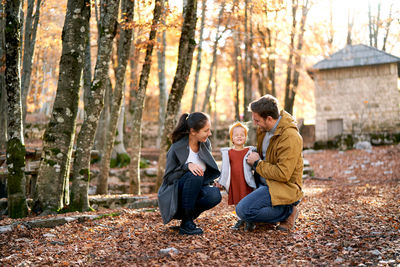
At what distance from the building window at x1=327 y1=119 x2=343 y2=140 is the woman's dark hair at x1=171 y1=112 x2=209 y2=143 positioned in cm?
1792

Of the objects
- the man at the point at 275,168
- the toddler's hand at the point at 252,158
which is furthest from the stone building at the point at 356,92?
the toddler's hand at the point at 252,158

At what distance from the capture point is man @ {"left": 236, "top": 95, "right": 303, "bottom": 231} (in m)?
4.09

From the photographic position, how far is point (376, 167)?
45.6ft

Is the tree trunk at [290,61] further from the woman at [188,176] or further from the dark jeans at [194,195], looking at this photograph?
the dark jeans at [194,195]

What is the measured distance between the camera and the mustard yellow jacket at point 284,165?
4062 mm

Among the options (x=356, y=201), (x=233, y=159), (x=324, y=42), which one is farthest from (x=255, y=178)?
(x=324, y=42)

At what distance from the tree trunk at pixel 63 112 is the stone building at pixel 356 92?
16.6 m

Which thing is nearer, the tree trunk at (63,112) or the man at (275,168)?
the man at (275,168)

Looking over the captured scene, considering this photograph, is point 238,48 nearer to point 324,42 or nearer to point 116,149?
point 324,42

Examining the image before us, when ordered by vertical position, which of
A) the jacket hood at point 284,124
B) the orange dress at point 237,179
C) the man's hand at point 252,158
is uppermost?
the jacket hood at point 284,124

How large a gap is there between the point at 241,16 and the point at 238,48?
3372mm

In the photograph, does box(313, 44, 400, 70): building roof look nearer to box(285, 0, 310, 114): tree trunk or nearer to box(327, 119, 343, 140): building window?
box(285, 0, 310, 114): tree trunk

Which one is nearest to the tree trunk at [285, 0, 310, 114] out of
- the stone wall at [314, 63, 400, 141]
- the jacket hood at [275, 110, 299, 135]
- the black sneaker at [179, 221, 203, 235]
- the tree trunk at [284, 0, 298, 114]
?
the tree trunk at [284, 0, 298, 114]

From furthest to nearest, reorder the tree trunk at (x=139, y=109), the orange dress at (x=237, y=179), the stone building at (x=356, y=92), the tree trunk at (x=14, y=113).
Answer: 1. the stone building at (x=356, y=92)
2. the tree trunk at (x=139, y=109)
3. the tree trunk at (x=14, y=113)
4. the orange dress at (x=237, y=179)
